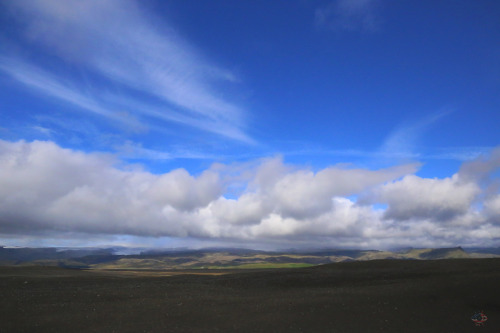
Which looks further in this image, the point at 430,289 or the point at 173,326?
the point at 430,289

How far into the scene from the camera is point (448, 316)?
25312mm

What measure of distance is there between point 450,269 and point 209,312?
3376 centimetres

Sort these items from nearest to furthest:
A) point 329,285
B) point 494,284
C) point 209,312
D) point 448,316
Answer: point 448,316, point 209,312, point 494,284, point 329,285

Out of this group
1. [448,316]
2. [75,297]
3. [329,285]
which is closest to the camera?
[448,316]

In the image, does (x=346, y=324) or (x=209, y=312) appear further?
(x=209, y=312)

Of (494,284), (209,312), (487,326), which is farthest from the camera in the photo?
(494,284)

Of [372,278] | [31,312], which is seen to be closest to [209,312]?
[31,312]

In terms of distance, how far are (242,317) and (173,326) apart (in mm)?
5242

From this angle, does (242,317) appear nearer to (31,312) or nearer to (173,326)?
(173,326)

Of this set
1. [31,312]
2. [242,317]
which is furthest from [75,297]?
[242,317]

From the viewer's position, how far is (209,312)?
28.2m

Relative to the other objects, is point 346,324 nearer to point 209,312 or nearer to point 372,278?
point 209,312

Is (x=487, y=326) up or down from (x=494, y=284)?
down

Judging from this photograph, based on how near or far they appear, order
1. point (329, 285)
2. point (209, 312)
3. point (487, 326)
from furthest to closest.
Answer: point (329, 285), point (209, 312), point (487, 326)
